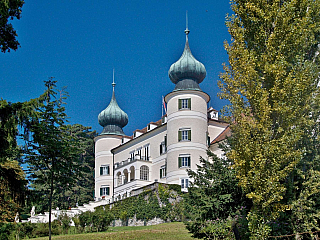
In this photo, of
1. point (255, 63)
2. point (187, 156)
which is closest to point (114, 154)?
point (187, 156)

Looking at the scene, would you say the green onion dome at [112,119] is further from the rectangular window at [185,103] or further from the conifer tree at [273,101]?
the conifer tree at [273,101]

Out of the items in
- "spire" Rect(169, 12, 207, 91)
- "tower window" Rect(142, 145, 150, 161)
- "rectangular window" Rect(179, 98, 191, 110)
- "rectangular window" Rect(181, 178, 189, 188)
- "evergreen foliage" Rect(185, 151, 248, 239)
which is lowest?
"evergreen foliage" Rect(185, 151, 248, 239)

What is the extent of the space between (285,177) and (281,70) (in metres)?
3.68

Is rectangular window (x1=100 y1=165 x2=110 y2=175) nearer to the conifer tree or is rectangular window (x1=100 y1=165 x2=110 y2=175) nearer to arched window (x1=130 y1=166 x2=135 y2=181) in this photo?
arched window (x1=130 y1=166 x2=135 y2=181)

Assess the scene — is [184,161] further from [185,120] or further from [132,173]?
[132,173]

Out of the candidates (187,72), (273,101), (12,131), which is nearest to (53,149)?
(12,131)

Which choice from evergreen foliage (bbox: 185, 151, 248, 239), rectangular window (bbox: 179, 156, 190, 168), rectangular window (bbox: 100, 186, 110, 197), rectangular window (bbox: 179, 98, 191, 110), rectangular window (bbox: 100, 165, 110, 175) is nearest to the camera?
evergreen foliage (bbox: 185, 151, 248, 239)

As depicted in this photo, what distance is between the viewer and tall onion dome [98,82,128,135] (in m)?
55.1

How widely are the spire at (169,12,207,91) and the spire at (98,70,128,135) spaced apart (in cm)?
1390

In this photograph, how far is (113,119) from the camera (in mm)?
55500

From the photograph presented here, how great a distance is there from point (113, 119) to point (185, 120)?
16608mm

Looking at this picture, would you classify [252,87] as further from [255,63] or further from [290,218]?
[290,218]

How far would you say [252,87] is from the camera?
15430mm

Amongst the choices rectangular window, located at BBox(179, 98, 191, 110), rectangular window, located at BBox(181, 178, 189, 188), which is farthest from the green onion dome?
rectangular window, located at BBox(181, 178, 189, 188)
